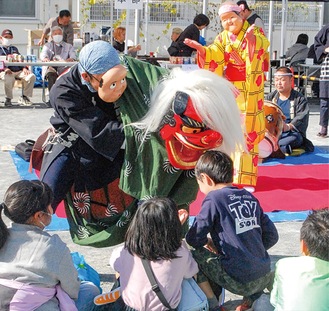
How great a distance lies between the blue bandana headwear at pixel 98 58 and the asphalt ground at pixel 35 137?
1212mm

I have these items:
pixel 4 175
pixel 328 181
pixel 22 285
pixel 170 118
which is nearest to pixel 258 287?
pixel 170 118

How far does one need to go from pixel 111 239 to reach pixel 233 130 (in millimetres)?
852

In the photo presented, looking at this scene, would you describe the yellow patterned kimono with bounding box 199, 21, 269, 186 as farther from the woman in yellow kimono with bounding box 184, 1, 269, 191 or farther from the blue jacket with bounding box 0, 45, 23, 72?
the blue jacket with bounding box 0, 45, 23, 72

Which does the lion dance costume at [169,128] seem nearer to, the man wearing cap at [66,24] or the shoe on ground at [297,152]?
the shoe on ground at [297,152]

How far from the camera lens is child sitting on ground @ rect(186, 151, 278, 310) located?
3176 millimetres

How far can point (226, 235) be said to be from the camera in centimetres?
319

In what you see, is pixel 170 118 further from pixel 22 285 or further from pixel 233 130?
pixel 22 285

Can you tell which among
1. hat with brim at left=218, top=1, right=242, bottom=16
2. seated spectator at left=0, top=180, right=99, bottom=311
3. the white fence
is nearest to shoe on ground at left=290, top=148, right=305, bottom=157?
hat with brim at left=218, top=1, right=242, bottom=16

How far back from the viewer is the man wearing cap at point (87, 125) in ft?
10.6

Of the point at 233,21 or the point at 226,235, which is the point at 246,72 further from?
the point at 226,235

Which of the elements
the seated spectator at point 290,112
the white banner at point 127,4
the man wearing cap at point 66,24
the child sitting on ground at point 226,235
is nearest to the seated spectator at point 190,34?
the white banner at point 127,4

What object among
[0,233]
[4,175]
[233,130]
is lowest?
[4,175]

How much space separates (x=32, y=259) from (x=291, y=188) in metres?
3.46

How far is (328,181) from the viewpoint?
6.09 metres
